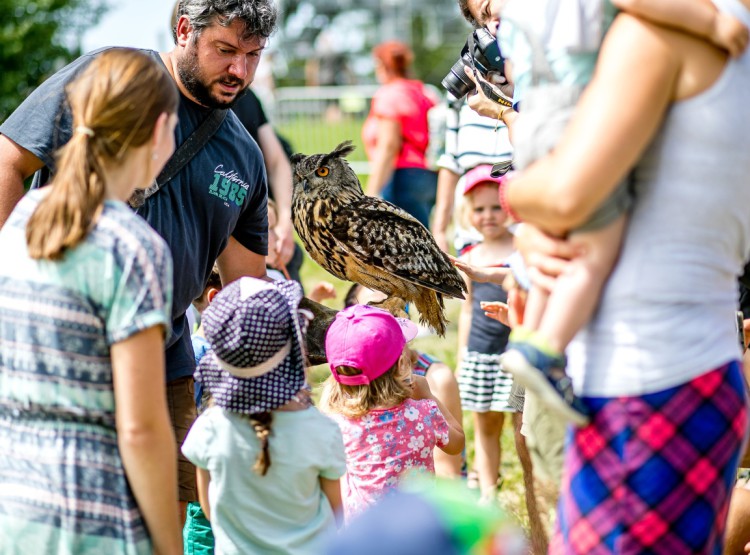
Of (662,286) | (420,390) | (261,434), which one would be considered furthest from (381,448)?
(662,286)

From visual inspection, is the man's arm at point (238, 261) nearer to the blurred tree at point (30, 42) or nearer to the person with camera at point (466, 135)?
the person with camera at point (466, 135)

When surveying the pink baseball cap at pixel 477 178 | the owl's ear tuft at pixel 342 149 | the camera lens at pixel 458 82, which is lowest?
the pink baseball cap at pixel 477 178

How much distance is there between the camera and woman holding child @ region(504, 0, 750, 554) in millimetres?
1951

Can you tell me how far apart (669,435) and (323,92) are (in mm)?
19399

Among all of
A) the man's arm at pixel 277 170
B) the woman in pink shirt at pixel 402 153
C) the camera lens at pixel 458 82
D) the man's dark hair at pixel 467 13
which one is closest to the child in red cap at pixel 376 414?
the camera lens at pixel 458 82

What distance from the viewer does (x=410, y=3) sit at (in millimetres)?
45500

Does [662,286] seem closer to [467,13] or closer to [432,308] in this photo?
[467,13]

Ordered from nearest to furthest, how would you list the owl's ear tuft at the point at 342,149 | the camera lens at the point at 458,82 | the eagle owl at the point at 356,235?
the camera lens at the point at 458,82 < the eagle owl at the point at 356,235 < the owl's ear tuft at the point at 342,149

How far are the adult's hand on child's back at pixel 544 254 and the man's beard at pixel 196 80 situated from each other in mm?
1663

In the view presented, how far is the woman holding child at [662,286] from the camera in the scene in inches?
76.8

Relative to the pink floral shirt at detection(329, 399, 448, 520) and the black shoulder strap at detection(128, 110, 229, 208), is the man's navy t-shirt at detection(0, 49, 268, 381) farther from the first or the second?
the pink floral shirt at detection(329, 399, 448, 520)

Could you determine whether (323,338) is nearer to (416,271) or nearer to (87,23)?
(416,271)

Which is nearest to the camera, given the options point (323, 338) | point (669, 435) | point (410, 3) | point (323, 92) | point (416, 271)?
point (669, 435)

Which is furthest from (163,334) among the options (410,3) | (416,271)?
(410,3)
